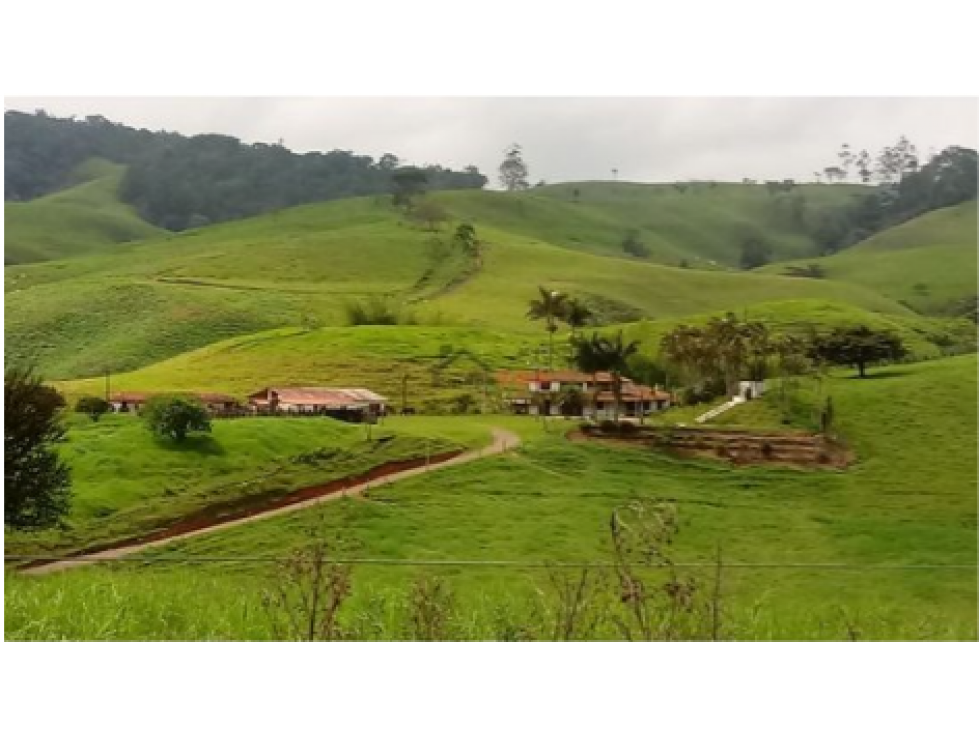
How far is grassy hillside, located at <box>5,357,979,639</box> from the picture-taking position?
4.71m

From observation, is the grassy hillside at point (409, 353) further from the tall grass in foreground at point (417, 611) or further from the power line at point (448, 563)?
the tall grass in foreground at point (417, 611)

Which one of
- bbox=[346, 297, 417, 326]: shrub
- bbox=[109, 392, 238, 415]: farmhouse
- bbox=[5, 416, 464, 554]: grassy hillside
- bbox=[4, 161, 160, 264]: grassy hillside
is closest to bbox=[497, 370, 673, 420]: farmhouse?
bbox=[5, 416, 464, 554]: grassy hillside

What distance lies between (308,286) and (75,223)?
456 inches

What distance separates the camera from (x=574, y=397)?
228 inches

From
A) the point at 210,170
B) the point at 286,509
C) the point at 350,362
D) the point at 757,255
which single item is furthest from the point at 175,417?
the point at 210,170

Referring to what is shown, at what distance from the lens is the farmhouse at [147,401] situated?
17.3 ft

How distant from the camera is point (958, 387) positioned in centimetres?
573

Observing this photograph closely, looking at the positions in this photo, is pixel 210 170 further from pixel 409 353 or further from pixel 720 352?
pixel 720 352

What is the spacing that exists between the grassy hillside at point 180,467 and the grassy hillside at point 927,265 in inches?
142

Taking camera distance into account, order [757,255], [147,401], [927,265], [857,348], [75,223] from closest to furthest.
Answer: [147,401] < [857,348] < [927,265] < [757,255] < [75,223]

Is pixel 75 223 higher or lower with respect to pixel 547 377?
higher

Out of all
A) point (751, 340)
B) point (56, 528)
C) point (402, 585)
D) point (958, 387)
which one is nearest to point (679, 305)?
point (751, 340)
